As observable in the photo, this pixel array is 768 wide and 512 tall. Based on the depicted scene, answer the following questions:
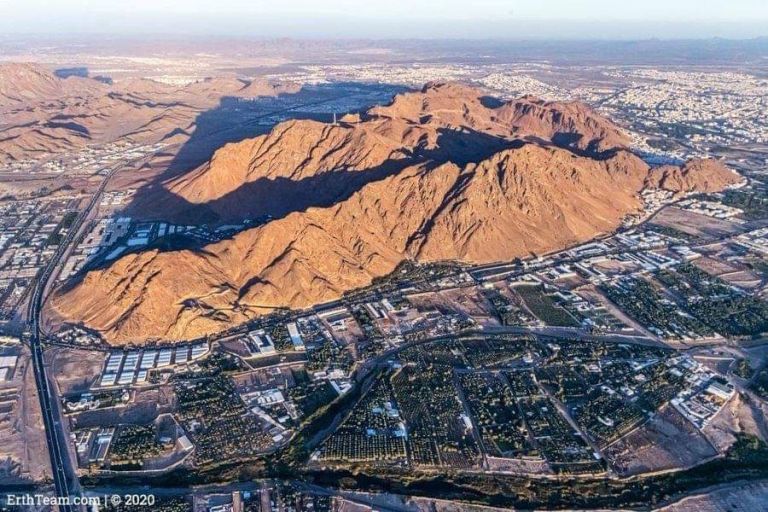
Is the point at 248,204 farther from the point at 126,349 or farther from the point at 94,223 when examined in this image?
the point at 126,349

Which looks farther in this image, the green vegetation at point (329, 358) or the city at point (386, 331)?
the green vegetation at point (329, 358)

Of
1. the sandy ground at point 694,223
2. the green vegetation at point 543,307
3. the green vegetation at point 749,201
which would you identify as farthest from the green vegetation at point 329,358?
the green vegetation at point 749,201

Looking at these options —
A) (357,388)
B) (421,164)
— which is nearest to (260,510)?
(357,388)

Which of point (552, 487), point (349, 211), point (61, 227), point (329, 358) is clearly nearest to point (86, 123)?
point (61, 227)

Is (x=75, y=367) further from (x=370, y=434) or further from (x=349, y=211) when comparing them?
(x=349, y=211)

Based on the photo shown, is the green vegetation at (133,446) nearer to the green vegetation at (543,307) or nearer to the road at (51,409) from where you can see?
the road at (51,409)

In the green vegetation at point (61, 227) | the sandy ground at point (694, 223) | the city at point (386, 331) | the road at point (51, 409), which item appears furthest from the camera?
the sandy ground at point (694, 223)

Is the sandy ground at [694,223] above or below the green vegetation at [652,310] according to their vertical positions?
above
